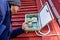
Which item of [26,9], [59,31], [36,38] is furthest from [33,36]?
[26,9]

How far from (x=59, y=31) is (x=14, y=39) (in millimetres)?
274

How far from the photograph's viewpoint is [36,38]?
878 mm

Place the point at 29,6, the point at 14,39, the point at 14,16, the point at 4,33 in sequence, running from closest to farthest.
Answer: the point at 4,33
the point at 14,39
the point at 14,16
the point at 29,6

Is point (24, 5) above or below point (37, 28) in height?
above

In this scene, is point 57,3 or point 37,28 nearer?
point 37,28

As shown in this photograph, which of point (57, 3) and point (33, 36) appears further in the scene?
point (57, 3)

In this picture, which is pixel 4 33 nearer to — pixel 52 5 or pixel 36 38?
pixel 36 38

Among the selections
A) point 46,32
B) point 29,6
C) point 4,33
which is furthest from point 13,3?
point 29,6

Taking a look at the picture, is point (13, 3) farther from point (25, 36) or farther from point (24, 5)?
point (24, 5)

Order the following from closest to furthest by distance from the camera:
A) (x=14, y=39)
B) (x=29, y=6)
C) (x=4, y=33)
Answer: (x=4, y=33), (x=14, y=39), (x=29, y=6)

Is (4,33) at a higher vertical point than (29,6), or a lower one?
lower

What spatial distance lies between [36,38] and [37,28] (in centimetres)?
6

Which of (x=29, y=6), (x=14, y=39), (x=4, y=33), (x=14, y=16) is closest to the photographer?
(x=4, y=33)

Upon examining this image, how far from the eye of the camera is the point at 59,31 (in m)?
0.92
